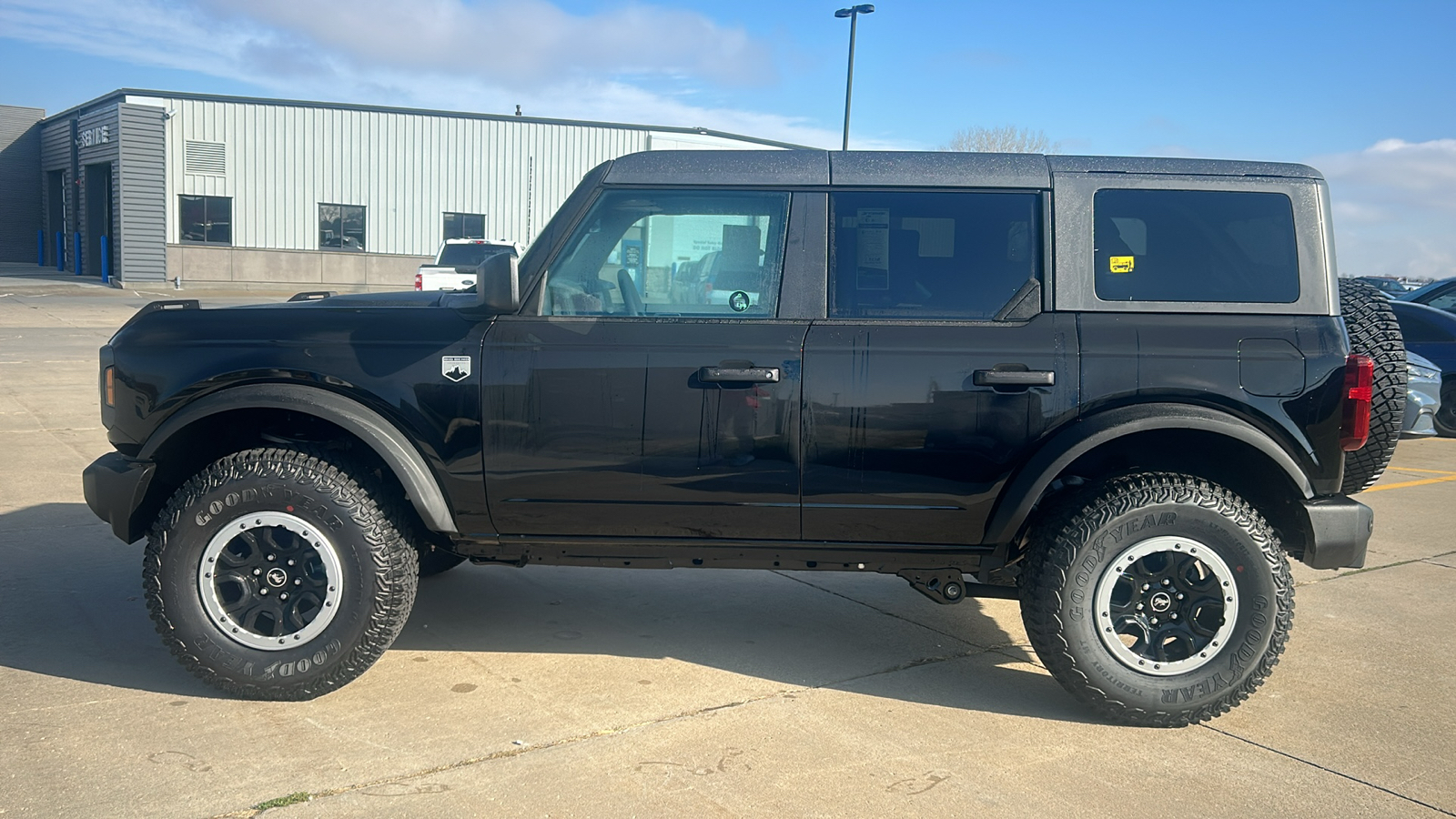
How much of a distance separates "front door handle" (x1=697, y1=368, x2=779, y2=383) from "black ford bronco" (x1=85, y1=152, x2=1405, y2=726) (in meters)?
0.01

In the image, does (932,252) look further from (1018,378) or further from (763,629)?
(763,629)

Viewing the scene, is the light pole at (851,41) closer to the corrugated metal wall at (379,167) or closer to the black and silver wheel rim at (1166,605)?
the corrugated metal wall at (379,167)

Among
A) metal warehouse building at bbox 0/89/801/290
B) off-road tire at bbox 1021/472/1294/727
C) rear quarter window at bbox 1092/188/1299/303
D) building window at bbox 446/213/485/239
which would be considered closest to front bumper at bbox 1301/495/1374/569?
off-road tire at bbox 1021/472/1294/727

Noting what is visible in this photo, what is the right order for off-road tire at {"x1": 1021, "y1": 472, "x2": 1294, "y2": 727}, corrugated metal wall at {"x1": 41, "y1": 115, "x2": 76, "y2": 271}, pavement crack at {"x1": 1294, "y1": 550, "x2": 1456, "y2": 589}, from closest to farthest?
1. off-road tire at {"x1": 1021, "y1": 472, "x2": 1294, "y2": 727}
2. pavement crack at {"x1": 1294, "y1": 550, "x2": 1456, "y2": 589}
3. corrugated metal wall at {"x1": 41, "y1": 115, "x2": 76, "y2": 271}

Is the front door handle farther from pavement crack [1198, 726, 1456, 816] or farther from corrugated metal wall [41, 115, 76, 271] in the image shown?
corrugated metal wall [41, 115, 76, 271]

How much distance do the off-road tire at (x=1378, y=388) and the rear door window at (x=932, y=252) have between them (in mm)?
1229

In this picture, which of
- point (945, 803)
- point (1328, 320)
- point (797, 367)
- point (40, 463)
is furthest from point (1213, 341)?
point (40, 463)

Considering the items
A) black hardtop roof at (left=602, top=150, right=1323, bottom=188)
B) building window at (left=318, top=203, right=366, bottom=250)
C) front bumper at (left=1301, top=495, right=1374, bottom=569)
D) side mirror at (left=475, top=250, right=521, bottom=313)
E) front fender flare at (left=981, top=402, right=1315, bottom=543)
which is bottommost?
front bumper at (left=1301, top=495, right=1374, bottom=569)

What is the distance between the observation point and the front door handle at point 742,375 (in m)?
3.90

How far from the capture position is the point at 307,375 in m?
3.98

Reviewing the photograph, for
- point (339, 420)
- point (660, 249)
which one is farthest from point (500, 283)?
point (339, 420)

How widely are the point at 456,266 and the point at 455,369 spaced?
16916 mm

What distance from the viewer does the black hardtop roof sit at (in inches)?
159

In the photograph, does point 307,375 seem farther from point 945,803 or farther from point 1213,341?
point 1213,341
